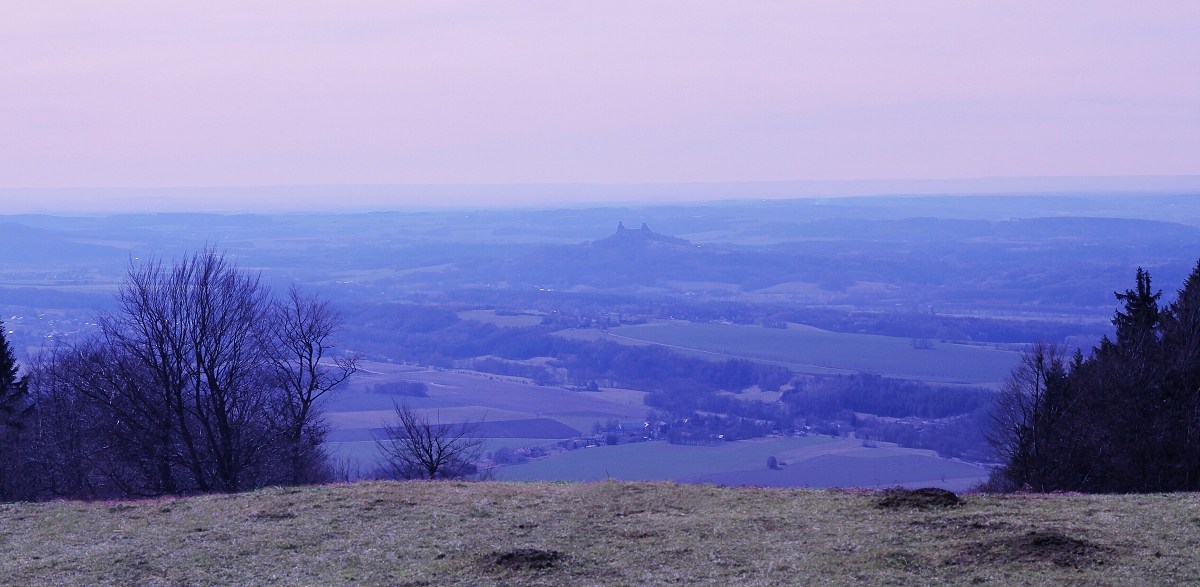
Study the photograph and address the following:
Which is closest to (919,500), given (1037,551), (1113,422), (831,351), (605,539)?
(1037,551)

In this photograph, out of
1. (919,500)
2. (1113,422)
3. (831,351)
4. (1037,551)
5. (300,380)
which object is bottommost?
(831,351)

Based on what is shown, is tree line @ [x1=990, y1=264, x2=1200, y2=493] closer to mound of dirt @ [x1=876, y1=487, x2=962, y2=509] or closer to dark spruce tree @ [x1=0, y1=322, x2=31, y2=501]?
mound of dirt @ [x1=876, y1=487, x2=962, y2=509]

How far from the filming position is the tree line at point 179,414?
23094 mm

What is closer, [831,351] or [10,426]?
[10,426]

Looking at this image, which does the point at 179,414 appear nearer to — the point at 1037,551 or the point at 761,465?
the point at 1037,551

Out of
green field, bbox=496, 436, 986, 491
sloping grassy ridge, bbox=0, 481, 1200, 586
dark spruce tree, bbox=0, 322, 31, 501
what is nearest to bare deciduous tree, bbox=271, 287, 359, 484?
dark spruce tree, bbox=0, 322, 31, 501

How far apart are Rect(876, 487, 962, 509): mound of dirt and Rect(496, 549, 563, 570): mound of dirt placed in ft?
15.0

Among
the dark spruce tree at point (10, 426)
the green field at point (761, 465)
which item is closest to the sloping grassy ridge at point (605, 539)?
the dark spruce tree at point (10, 426)

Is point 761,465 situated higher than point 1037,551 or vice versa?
point 1037,551

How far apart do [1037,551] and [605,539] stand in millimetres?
4818

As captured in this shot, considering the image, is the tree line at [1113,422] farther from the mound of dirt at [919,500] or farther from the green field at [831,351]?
the green field at [831,351]

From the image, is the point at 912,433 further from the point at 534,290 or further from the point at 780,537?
the point at 534,290

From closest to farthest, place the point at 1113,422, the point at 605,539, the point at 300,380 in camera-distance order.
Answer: the point at 605,539 < the point at 1113,422 < the point at 300,380

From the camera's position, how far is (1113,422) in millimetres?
23609
